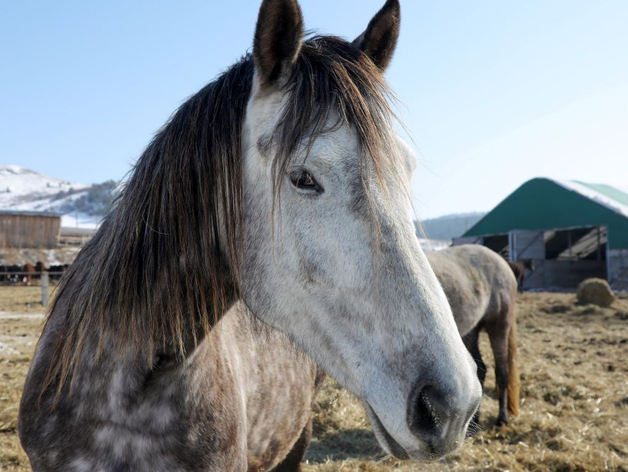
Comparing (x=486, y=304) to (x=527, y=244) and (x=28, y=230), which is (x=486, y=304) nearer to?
(x=527, y=244)

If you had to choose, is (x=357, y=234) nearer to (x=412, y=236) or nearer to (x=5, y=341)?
(x=412, y=236)

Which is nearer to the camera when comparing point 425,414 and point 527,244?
point 425,414

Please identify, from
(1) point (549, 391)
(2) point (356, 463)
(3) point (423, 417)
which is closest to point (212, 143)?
(3) point (423, 417)

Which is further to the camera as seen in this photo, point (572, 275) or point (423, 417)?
point (572, 275)

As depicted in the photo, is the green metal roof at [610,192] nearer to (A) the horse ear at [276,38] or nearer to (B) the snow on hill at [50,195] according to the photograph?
(A) the horse ear at [276,38]

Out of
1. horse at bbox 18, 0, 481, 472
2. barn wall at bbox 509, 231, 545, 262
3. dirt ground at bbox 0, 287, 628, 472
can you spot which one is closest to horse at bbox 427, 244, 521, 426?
dirt ground at bbox 0, 287, 628, 472

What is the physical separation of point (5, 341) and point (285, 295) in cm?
823

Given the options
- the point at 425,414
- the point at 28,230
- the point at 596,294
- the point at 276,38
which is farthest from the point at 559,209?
the point at 28,230

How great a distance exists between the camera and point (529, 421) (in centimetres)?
539

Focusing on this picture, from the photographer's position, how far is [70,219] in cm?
10738

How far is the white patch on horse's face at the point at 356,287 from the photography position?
1.23 m

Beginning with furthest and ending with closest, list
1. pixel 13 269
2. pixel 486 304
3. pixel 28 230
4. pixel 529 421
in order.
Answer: pixel 28 230, pixel 13 269, pixel 486 304, pixel 529 421

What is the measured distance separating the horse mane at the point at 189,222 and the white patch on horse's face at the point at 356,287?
0.28 ft

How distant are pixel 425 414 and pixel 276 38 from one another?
Result: 1.24 m
